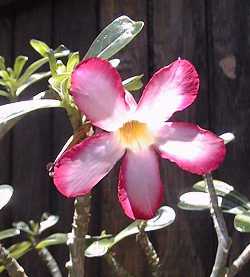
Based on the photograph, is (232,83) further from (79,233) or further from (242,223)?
(79,233)

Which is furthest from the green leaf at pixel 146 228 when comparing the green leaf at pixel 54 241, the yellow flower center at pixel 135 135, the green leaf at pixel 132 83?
the yellow flower center at pixel 135 135

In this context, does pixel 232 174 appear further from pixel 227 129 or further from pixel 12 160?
pixel 12 160

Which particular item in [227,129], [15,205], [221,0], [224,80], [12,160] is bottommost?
[15,205]

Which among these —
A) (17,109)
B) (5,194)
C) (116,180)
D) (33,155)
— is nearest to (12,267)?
(5,194)

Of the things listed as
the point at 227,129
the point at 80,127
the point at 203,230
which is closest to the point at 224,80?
the point at 227,129

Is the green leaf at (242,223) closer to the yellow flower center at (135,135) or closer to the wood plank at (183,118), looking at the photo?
the yellow flower center at (135,135)

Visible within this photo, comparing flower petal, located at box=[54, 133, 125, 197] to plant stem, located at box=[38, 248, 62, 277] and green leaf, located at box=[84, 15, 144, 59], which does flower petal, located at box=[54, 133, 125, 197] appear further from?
plant stem, located at box=[38, 248, 62, 277]
